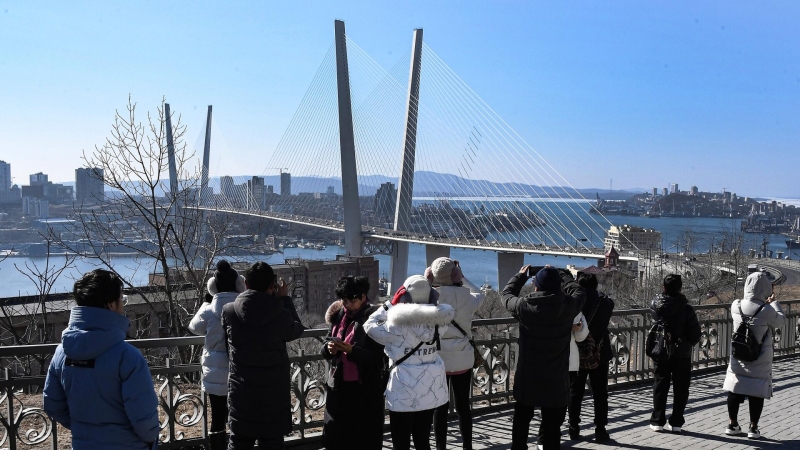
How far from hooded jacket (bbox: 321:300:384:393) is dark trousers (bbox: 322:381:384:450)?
0.05m

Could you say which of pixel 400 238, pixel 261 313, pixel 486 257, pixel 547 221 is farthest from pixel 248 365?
pixel 486 257

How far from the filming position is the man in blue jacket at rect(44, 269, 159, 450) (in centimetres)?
259

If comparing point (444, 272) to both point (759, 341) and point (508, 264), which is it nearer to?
point (759, 341)

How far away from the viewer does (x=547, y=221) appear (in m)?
38.4

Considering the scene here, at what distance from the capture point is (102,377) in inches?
102

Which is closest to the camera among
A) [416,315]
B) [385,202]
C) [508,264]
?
[416,315]

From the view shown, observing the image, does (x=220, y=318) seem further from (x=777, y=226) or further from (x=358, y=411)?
(x=777, y=226)

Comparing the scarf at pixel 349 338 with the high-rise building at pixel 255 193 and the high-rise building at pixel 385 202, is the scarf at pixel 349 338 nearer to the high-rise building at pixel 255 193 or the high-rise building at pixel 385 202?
the high-rise building at pixel 385 202

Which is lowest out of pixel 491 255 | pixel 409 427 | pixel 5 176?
pixel 491 255

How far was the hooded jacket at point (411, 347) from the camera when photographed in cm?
346

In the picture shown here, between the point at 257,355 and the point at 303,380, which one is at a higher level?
the point at 257,355

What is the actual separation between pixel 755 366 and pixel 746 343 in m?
0.17

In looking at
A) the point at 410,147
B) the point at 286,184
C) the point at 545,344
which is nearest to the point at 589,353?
the point at 545,344

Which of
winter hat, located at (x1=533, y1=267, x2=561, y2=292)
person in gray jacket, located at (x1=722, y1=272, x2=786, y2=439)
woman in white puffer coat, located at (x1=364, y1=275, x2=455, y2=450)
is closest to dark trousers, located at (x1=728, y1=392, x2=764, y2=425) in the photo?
person in gray jacket, located at (x1=722, y1=272, x2=786, y2=439)
